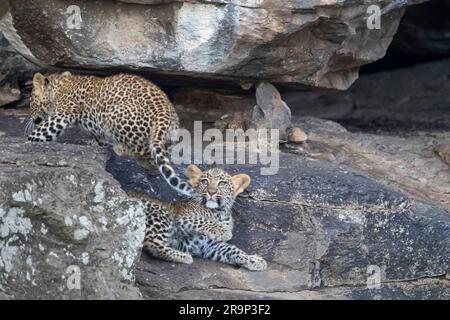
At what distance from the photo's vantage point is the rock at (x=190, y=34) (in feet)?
48.6

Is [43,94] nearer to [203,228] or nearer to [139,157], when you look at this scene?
[139,157]

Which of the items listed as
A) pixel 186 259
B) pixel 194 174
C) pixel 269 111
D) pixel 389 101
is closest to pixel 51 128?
pixel 194 174

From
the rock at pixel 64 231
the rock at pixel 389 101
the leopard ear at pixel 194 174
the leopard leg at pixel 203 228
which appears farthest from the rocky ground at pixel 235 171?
the rock at pixel 389 101

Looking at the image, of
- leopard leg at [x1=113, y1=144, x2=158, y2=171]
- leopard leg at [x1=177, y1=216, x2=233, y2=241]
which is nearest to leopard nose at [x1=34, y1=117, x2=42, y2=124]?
leopard leg at [x1=113, y1=144, x2=158, y2=171]

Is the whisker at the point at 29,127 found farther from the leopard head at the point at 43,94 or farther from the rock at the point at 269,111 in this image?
the rock at the point at 269,111

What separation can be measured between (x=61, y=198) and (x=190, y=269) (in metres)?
1.69

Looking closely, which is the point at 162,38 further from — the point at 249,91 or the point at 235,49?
the point at 249,91

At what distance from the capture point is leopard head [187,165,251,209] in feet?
46.5

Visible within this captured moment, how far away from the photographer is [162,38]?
15.1 meters

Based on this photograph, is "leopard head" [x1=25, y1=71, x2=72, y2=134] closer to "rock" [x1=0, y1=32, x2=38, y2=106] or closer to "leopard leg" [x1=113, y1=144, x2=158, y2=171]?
"rock" [x1=0, y1=32, x2=38, y2=106]

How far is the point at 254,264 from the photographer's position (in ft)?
45.9

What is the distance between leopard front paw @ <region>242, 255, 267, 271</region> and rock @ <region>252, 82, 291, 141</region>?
7.76 ft

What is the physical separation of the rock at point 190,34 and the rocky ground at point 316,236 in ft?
3.44

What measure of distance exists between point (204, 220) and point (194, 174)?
1.65ft
